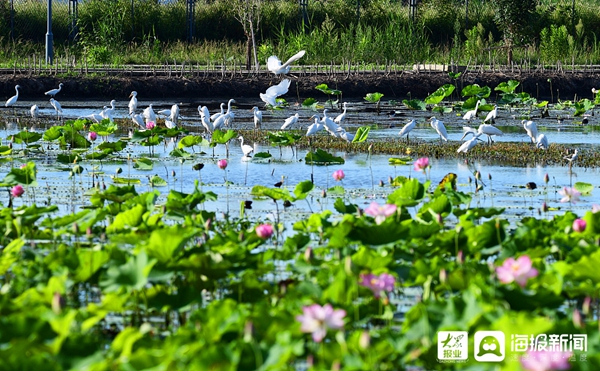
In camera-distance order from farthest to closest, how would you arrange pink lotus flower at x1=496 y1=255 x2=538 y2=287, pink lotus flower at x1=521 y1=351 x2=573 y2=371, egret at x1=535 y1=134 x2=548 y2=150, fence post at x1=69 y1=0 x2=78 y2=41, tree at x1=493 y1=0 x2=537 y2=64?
fence post at x1=69 y1=0 x2=78 y2=41
tree at x1=493 y1=0 x2=537 y2=64
egret at x1=535 y1=134 x2=548 y2=150
pink lotus flower at x1=496 y1=255 x2=538 y2=287
pink lotus flower at x1=521 y1=351 x2=573 y2=371

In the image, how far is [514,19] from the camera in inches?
923

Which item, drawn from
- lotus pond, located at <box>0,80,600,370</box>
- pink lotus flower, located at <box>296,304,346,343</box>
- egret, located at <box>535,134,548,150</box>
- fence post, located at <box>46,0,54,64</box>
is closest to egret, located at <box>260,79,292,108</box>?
egret, located at <box>535,134,548,150</box>

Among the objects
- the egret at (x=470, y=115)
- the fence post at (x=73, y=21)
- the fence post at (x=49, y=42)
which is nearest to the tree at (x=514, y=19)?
the egret at (x=470, y=115)

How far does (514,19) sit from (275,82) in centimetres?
682

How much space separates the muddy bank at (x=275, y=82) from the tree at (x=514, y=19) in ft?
6.82

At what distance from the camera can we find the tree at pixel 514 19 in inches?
920

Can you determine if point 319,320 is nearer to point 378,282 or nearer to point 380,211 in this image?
point 378,282

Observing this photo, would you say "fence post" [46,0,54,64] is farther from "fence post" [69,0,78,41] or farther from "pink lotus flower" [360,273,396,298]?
"pink lotus flower" [360,273,396,298]

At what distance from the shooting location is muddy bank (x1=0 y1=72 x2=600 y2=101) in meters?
19.5

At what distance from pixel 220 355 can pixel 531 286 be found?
1.44 m

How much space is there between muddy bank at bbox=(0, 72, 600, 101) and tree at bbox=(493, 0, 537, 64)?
208 centimetres

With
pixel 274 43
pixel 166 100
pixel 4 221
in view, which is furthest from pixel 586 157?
pixel 274 43

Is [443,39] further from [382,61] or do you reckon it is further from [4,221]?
[4,221]

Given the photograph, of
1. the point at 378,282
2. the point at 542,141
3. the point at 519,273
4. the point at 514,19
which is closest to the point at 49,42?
the point at 514,19
